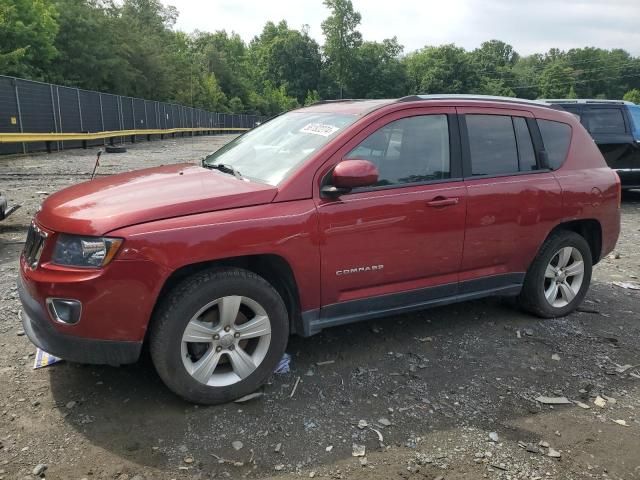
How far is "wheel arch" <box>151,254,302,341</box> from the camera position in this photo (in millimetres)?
3186

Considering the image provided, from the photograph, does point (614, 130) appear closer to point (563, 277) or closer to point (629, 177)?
point (629, 177)

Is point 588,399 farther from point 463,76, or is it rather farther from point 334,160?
point 463,76

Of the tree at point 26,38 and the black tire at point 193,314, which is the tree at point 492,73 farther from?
the black tire at point 193,314

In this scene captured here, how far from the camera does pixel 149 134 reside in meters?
33.8

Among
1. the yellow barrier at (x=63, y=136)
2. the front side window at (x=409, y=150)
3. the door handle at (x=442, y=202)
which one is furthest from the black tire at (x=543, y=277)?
the yellow barrier at (x=63, y=136)

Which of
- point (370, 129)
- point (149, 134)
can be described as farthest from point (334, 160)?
point (149, 134)

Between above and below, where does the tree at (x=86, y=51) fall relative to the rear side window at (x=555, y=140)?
above

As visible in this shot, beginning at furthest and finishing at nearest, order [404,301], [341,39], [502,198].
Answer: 1. [341,39]
2. [502,198]
3. [404,301]

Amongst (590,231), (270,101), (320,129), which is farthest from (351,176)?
(270,101)

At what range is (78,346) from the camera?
2.98 m

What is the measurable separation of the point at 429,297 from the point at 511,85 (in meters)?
137

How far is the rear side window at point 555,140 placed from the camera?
4.71 m

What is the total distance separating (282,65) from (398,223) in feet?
382

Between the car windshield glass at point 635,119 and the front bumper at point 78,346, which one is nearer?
the front bumper at point 78,346
